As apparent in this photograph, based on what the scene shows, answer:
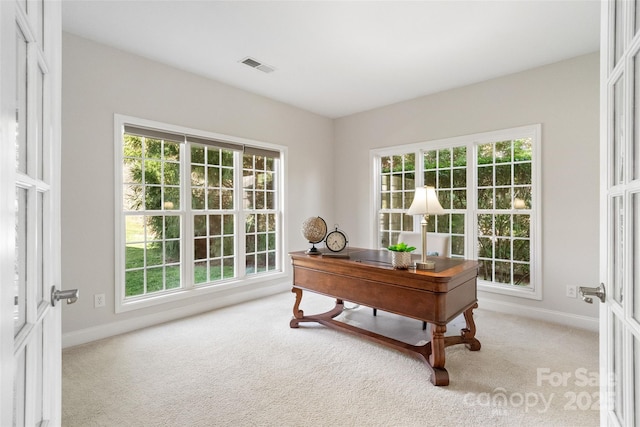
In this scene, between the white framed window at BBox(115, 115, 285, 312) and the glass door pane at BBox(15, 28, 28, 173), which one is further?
the white framed window at BBox(115, 115, 285, 312)

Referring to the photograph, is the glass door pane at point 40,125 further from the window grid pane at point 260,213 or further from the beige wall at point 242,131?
the window grid pane at point 260,213

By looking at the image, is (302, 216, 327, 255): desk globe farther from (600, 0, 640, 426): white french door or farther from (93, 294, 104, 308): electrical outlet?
(600, 0, 640, 426): white french door

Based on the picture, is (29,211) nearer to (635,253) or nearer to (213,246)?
(635,253)

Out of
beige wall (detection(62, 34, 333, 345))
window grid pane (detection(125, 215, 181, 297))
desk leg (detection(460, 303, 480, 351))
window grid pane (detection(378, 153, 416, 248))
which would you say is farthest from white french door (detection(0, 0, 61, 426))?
window grid pane (detection(378, 153, 416, 248))

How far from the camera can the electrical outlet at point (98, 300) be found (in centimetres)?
299

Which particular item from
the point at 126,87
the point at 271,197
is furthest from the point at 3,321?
the point at 271,197

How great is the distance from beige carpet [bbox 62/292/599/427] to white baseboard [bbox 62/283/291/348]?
115 millimetres

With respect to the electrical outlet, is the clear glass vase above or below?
above

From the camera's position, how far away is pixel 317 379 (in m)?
2.29

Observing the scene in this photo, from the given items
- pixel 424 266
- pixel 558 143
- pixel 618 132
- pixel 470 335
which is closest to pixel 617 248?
pixel 618 132

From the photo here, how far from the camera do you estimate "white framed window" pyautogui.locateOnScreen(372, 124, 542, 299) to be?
144 inches

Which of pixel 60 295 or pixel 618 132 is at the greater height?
pixel 618 132

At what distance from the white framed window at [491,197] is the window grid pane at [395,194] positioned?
0.08ft

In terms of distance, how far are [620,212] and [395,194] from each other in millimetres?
4032
